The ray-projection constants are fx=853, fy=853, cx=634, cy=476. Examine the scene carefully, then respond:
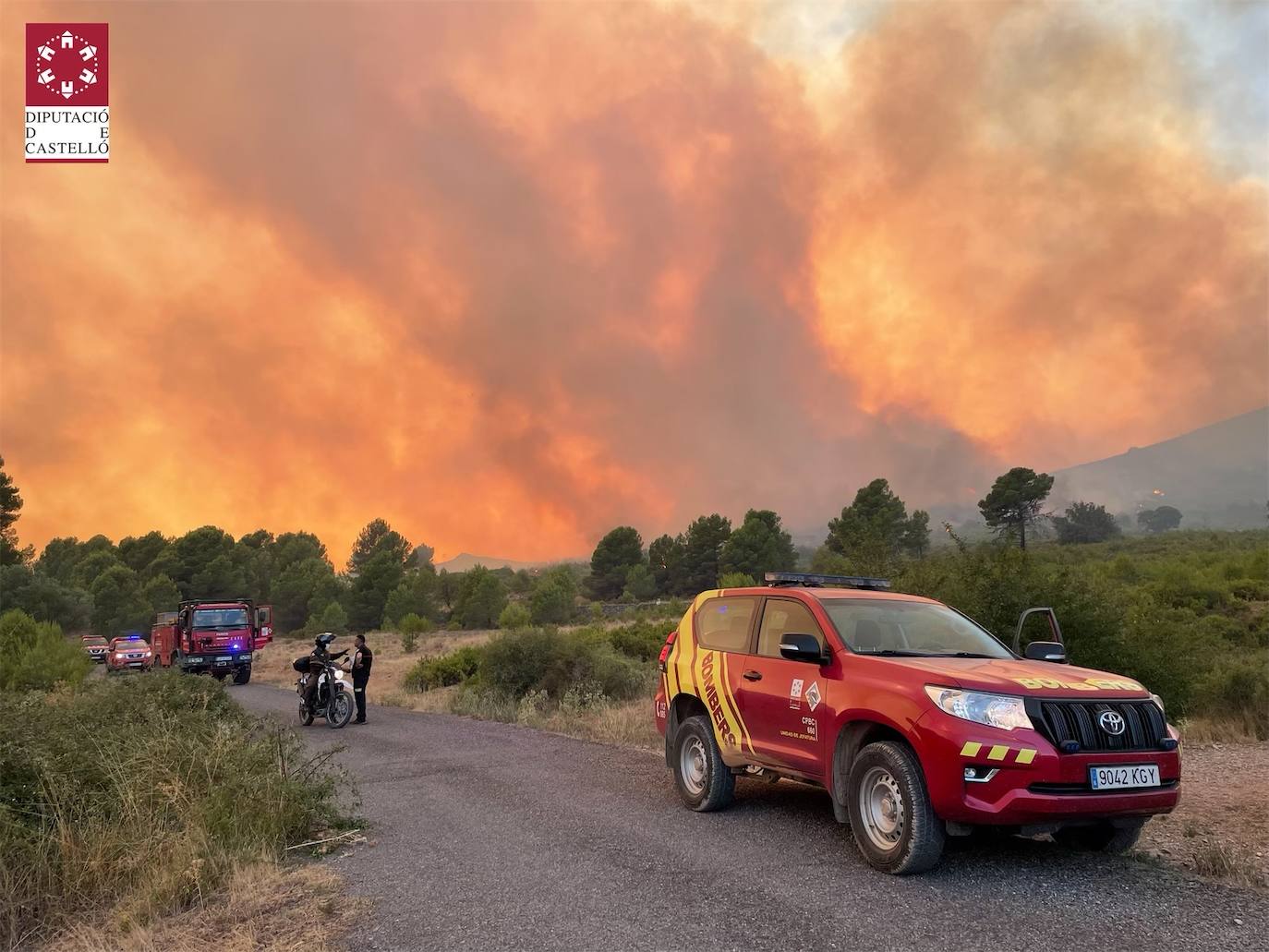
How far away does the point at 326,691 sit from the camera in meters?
15.8

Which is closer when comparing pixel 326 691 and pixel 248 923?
pixel 248 923

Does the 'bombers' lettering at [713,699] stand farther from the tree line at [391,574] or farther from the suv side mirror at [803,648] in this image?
the tree line at [391,574]

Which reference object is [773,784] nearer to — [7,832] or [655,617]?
[7,832]

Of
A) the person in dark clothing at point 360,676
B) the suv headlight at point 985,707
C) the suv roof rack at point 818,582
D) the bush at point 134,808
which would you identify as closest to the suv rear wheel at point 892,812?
the suv headlight at point 985,707

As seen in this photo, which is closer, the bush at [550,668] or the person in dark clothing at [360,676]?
the person in dark clothing at [360,676]

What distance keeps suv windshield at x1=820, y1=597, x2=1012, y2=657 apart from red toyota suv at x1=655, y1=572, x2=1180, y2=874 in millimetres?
17

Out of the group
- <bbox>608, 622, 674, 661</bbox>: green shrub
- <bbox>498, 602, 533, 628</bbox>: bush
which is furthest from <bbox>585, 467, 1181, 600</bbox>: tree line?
<bbox>608, 622, 674, 661</bbox>: green shrub

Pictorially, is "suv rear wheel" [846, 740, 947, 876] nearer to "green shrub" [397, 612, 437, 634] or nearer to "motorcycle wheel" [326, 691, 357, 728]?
"motorcycle wheel" [326, 691, 357, 728]

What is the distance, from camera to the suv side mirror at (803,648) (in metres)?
6.38

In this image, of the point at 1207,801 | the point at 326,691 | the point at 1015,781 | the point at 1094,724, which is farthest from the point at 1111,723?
the point at 326,691

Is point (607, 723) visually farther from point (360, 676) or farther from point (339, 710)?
point (360, 676)

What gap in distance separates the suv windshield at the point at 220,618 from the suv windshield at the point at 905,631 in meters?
27.8

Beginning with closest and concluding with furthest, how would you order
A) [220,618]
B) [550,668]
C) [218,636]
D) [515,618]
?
[550,668], [218,636], [220,618], [515,618]

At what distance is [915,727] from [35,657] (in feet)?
74.0
